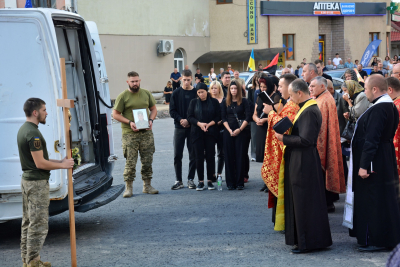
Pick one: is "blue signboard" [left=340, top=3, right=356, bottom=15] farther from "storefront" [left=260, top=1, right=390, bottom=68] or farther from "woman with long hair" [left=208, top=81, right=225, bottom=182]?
"woman with long hair" [left=208, top=81, right=225, bottom=182]

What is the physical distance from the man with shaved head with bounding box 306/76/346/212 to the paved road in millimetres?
482

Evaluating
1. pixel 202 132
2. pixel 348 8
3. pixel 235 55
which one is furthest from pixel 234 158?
pixel 348 8

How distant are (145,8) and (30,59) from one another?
24.1 metres

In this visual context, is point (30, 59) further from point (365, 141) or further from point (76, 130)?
point (365, 141)

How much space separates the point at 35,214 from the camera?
490 centimetres

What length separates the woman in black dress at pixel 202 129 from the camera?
8648 millimetres

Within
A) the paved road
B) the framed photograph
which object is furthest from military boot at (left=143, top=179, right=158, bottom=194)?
the framed photograph

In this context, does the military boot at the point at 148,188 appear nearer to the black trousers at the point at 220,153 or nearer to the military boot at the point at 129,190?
the military boot at the point at 129,190

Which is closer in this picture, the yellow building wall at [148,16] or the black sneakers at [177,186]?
the black sneakers at [177,186]

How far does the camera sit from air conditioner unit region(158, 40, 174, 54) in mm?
29391

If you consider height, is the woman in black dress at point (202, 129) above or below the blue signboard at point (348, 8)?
below

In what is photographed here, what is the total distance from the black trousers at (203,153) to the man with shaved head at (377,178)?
12.0 feet

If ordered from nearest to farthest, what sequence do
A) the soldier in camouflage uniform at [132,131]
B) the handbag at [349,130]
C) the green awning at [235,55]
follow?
the handbag at [349,130], the soldier in camouflage uniform at [132,131], the green awning at [235,55]

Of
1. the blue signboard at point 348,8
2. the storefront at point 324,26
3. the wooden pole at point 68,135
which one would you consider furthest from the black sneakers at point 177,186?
the blue signboard at point 348,8
